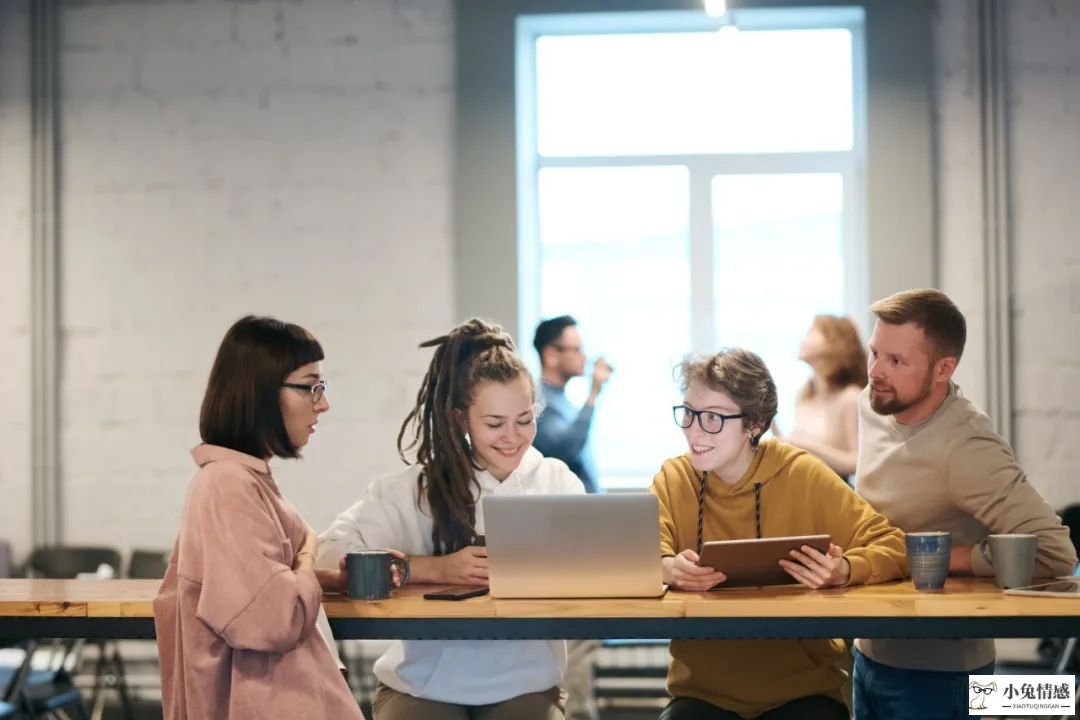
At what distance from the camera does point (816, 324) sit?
456cm

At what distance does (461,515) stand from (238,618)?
0.65 meters

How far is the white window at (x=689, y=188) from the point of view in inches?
209

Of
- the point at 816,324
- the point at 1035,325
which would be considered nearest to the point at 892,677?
the point at 816,324

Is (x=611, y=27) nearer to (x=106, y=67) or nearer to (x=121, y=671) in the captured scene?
(x=106, y=67)

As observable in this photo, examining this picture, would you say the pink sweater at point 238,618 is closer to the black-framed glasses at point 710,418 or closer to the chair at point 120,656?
the black-framed glasses at point 710,418

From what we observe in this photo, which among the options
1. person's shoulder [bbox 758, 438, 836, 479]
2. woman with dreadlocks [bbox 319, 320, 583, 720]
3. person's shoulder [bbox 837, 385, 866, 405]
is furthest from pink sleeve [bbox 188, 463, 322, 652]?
person's shoulder [bbox 837, 385, 866, 405]

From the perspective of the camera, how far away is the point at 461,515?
259cm

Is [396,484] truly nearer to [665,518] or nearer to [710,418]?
[665,518]

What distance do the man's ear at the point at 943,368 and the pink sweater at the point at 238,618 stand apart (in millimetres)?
1319

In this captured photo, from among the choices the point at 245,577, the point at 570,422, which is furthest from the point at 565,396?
the point at 245,577

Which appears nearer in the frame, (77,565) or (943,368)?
(943,368)

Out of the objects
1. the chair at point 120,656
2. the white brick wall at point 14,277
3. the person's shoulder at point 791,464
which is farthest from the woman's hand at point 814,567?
the white brick wall at point 14,277

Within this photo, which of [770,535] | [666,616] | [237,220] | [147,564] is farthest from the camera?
[237,220]

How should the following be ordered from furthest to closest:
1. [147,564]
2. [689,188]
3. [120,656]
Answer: [689,188] < [120,656] < [147,564]
